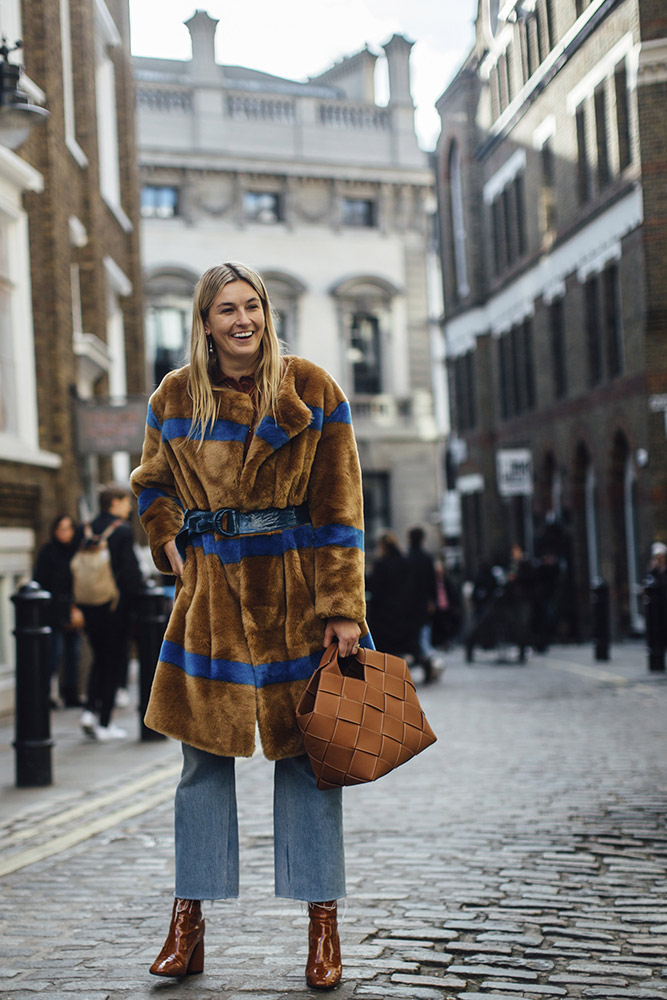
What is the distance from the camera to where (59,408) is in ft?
47.9

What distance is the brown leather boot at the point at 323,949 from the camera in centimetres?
366

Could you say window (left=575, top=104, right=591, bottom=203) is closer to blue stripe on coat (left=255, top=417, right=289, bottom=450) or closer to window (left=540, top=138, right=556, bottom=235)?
window (left=540, top=138, right=556, bottom=235)

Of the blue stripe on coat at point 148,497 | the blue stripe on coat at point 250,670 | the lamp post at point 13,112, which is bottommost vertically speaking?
the blue stripe on coat at point 250,670

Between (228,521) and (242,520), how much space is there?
4 centimetres

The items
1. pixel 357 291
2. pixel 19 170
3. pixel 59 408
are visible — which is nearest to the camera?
pixel 19 170

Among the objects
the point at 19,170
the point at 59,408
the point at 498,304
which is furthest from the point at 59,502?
the point at 498,304

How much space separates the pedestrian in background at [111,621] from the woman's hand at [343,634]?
21.7ft

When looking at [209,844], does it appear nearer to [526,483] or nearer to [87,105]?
[87,105]

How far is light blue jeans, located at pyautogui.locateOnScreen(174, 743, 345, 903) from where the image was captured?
375cm

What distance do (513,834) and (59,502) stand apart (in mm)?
9511

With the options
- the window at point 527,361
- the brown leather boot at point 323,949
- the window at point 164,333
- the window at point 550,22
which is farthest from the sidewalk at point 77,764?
the window at point 164,333

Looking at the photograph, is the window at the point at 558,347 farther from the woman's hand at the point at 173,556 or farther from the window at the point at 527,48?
the woman's hand at the point at 173,556

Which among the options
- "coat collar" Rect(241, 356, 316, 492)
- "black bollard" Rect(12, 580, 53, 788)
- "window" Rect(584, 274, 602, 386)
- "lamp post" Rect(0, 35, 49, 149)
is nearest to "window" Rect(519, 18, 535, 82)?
"window" Rect(584, 274, 602, 386)

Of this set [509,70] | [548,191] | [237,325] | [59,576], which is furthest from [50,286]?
[509,70]
